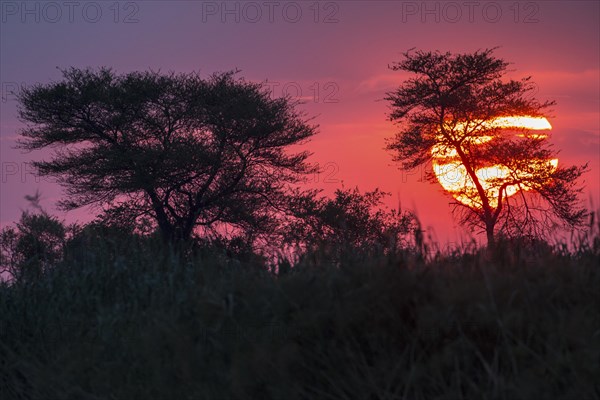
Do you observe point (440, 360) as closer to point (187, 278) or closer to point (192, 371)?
point (192, 371)

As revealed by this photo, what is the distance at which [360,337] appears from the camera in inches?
222

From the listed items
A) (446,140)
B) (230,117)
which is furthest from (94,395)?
(446,140)

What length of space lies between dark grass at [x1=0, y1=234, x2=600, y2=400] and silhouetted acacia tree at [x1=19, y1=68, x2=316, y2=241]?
26189 mm

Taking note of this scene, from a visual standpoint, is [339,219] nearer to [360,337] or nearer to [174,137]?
[174,137]

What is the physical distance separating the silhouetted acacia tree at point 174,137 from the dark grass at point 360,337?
2619 cm

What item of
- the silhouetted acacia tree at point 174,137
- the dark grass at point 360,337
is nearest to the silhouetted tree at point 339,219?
the silhouetted acacia tree at point 174,137

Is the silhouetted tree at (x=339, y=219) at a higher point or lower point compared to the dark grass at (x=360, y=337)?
higher

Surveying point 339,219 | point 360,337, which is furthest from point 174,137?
point 360,337

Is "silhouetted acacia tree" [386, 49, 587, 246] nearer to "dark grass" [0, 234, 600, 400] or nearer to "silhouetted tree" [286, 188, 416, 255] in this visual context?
"silhouetted tree" [286, 188, 416, 255]

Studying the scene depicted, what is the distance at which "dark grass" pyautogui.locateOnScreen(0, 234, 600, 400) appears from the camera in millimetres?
5117

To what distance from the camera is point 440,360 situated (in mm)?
5219

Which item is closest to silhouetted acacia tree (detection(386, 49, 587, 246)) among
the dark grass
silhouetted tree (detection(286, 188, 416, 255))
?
silhouetted tree (detection(286, 188, 416, 255))

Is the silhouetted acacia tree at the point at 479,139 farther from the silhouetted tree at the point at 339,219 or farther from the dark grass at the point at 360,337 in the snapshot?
the dark grass at the point at 360,337

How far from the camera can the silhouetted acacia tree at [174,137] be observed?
108 ft
